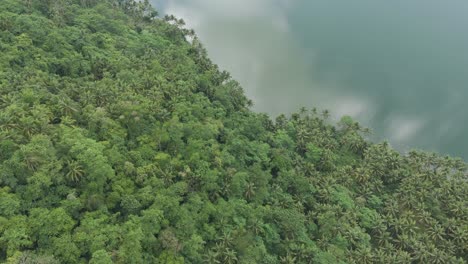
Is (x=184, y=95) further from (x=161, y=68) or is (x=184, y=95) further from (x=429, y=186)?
(x=429, y=186)

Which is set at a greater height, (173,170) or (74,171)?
(173,170)

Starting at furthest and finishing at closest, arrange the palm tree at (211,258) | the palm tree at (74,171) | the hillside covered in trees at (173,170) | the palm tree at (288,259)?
the palm tree at (288,259) < the palm tree at (211,258) < the palm tree at (74,171) < the hillside covered in trees at (173,170)

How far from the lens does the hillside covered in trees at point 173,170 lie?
1209 inches

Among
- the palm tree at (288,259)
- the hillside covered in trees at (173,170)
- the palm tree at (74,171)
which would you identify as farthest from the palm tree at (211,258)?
the palm tree at (74,171)

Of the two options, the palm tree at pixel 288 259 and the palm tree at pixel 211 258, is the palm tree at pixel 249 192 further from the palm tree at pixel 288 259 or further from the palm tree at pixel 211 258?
the palm tree at pixel 211 258

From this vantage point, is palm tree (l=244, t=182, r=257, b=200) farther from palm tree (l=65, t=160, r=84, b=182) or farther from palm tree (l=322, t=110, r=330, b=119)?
palm tree (l=322, t=110, r=330, b=119)

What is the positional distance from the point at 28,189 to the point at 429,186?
1734 inches

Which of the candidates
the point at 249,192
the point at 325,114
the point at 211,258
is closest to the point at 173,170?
the point at 249,192

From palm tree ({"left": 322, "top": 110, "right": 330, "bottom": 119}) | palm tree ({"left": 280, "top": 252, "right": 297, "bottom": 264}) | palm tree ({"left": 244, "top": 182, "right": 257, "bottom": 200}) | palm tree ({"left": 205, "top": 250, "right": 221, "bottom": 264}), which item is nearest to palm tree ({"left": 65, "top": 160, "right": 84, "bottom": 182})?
palm tree ({"left": 205, "top": 250, "right": 221, "bottom": 264})

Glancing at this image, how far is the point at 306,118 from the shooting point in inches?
2297

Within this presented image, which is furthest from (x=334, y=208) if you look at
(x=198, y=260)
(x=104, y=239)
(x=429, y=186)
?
(x=104, y=239)

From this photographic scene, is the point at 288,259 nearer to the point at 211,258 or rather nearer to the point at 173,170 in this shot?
the point at 211,258

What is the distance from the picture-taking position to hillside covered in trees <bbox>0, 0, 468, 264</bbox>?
30708mm

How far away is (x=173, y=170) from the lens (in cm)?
3875
